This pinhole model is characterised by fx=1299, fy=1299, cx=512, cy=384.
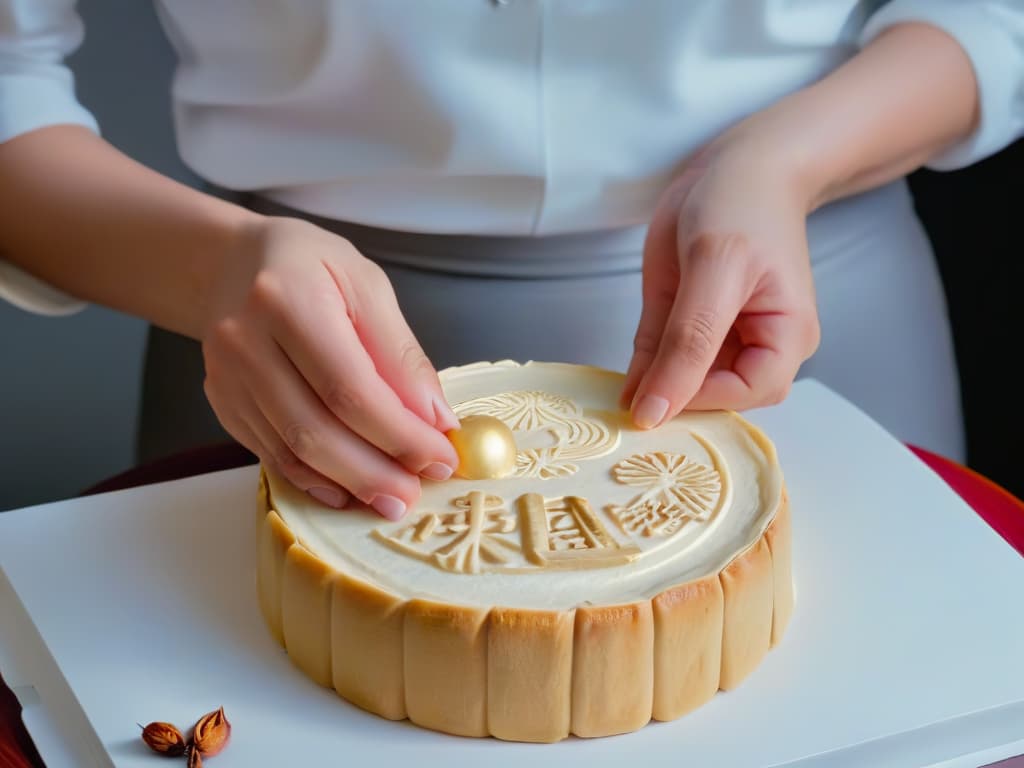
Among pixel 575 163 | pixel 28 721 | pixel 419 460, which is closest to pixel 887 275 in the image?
pixel 575 163

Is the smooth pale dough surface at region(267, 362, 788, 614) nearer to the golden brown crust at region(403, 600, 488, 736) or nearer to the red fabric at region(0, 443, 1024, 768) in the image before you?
the golden brown crust at region(403, 600, 488, 736)

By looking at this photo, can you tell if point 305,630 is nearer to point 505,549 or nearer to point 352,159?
point 505,549

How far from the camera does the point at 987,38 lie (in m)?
1.25

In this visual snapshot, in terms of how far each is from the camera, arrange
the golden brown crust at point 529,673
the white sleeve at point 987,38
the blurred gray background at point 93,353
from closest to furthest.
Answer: the golden brown crust at point 529,673 < the white sleeve at point 987,38 < the blurred gray background at point 93,353

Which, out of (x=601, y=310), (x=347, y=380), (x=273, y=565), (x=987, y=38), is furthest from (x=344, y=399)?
(x=987, y=38)

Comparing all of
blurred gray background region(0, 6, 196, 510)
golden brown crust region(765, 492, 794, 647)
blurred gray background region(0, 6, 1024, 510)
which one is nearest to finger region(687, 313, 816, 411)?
golden brown crust region(765, 492, 794, 647)

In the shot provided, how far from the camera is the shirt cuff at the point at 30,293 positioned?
118 cm

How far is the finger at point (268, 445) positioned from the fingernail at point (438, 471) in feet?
0.19

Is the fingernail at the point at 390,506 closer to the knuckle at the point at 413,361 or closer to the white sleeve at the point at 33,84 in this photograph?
the knuckle at the point at 413,361

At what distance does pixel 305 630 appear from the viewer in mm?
866

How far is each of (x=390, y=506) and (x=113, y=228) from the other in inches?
15.7

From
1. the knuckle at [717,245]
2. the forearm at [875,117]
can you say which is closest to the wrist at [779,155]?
the forearm at [875,117]

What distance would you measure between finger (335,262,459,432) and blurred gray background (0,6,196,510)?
1023 mm

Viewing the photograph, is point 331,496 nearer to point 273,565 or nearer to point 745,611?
point 273,565
